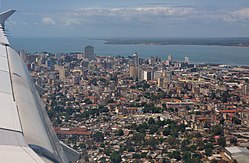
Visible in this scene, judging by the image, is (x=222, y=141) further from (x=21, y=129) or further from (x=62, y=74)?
(x=62, y=74)

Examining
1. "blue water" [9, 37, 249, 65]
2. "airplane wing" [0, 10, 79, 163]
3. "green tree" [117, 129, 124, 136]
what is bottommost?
"blue water" [9, 37, 249, 65]

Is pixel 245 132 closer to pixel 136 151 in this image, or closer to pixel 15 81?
pixel 136 151

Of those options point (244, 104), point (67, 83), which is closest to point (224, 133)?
point (244, 104)

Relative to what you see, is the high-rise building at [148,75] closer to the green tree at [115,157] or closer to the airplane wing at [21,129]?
the green tree at [115,157]

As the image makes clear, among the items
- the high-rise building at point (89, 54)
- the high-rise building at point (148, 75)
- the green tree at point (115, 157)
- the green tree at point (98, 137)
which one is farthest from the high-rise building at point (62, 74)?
the green tree at point (115, 157)

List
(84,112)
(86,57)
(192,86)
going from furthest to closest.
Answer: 1. (86,57)
2. (192,86)
3. (84,112)

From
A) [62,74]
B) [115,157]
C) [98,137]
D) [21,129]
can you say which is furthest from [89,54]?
[21,129]

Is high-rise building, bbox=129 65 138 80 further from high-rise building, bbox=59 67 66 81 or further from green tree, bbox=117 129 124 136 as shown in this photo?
green tree, bbox=117 129 124 136


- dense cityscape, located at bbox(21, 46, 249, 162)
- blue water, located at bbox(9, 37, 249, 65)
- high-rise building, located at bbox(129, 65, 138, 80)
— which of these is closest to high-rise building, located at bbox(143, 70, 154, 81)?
dense cityscape, located at bbox(21, 46, 249, 162)
